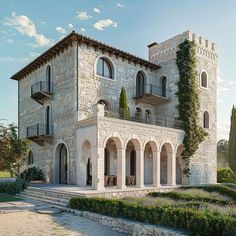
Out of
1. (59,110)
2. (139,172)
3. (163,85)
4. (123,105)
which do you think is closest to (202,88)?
(163,85)

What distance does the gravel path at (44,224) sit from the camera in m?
8.52

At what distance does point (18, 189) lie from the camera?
645 inches

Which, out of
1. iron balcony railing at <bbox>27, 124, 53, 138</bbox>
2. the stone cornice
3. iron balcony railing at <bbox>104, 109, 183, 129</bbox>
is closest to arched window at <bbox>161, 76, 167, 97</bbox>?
the stone cornice

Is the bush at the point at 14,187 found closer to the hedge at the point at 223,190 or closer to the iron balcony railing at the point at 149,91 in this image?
the iron balcony railing at the point at 149,91

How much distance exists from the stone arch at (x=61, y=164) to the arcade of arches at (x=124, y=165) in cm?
187

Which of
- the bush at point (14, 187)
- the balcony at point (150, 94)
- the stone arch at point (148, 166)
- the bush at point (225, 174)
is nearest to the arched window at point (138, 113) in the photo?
the balcony at point (150, 94)

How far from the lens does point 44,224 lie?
9375 mm

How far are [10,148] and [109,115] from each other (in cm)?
675

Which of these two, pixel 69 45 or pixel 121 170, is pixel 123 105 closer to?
pixel 121 170

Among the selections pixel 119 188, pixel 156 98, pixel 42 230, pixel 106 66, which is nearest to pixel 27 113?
pixel 106 66

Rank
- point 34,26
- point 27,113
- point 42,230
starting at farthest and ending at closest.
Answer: point 27,113 < point 34,26 < point 42,230

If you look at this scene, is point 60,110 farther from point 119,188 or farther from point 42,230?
point 42,230

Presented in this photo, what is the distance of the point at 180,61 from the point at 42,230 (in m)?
16.5

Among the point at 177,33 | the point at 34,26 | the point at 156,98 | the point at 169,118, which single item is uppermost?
the point at 177,33
